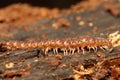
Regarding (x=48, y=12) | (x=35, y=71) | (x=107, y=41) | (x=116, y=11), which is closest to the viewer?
(x=35, y=71)

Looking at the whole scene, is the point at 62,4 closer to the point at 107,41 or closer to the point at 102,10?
the point at 102,10

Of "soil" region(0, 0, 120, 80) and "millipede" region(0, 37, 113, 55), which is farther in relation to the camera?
"millipede" region(0, 37, 113, 55)

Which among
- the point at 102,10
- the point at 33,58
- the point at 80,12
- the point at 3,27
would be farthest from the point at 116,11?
the point at 33,58

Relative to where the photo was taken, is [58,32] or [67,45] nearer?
[67,45]

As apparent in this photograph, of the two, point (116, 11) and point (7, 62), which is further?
point (116, 11)

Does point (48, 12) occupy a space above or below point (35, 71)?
above
